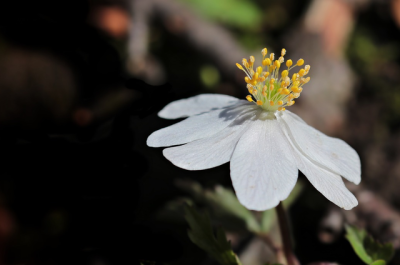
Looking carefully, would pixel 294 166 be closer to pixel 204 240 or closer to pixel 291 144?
pixel 291 144

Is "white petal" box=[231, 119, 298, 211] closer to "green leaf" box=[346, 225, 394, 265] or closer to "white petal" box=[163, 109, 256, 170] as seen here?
"white petal" box=[163, 109, 256, 170]

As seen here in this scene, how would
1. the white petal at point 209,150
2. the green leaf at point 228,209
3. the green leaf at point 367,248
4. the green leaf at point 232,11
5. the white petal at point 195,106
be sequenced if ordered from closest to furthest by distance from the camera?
the white petal at point 209,150 < the green leaf at point 367,248 < the white petal at point 195,106 < the green leaf at point 228,209 < the green leaf at point 232,11

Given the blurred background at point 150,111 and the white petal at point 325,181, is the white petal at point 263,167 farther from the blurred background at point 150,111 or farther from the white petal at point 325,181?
the blurred background at point 150,111

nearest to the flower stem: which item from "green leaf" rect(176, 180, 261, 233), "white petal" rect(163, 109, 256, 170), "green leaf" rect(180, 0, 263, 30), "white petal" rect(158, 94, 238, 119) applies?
"green leaf" rect(176, 180, 261, 233)

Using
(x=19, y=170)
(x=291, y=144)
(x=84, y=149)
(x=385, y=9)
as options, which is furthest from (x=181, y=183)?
(x=385, y=9)

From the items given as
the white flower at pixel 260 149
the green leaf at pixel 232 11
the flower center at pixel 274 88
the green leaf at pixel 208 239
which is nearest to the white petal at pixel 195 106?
the white flower at pixel 260 149

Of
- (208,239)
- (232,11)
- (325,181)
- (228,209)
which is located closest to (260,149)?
(325,181)
